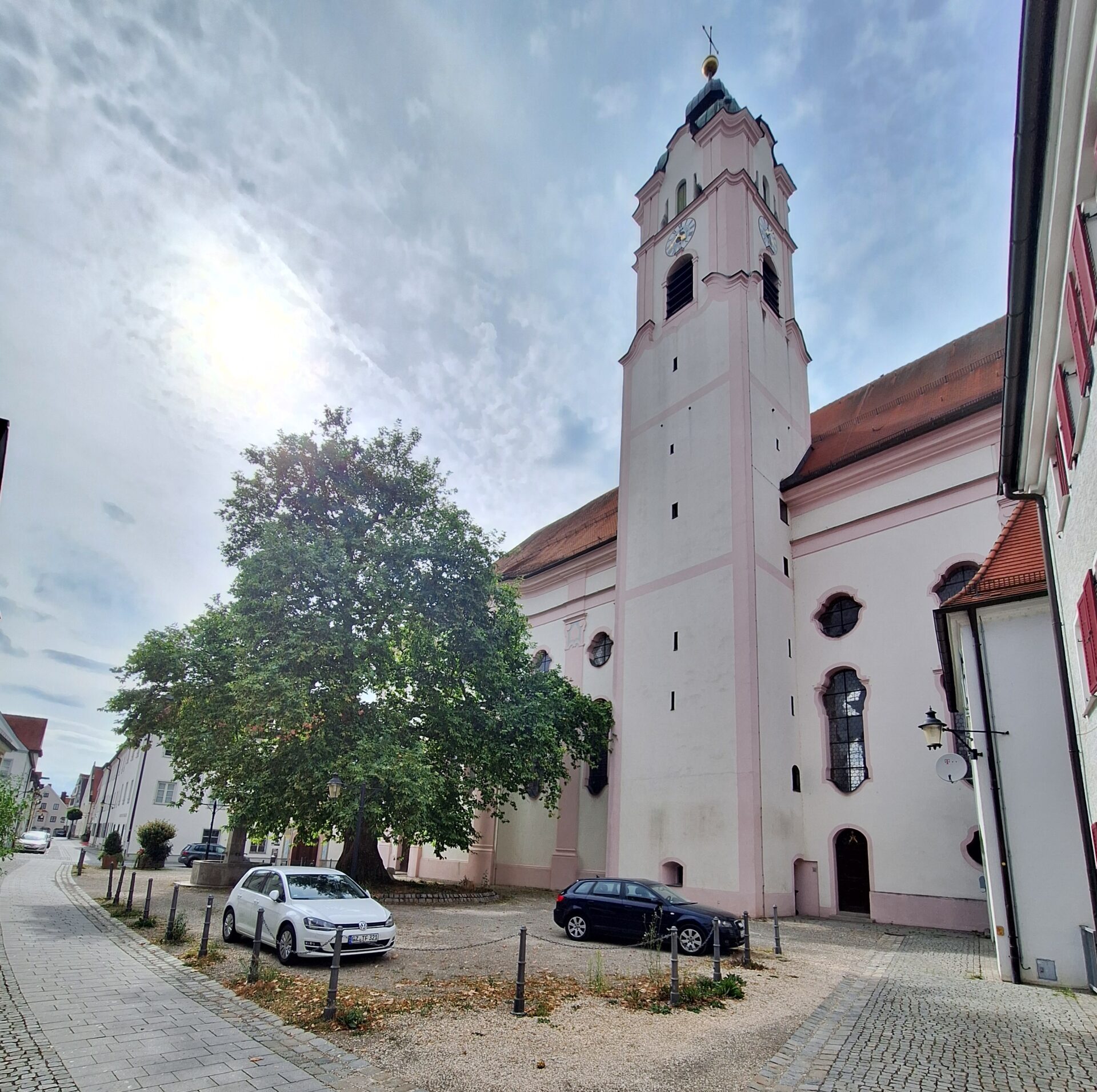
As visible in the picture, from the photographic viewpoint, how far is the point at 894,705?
63.5 ft

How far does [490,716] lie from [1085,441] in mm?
16154

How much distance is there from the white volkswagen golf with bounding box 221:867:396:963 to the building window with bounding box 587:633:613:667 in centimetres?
1711

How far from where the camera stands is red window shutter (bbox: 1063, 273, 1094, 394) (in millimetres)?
6996

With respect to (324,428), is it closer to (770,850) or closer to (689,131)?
(770,850)

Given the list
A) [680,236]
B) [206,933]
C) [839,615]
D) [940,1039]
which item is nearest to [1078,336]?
[940,1039]

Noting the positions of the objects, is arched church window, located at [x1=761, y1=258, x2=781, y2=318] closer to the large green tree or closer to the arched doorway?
the large green tree

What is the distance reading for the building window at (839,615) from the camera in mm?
21375

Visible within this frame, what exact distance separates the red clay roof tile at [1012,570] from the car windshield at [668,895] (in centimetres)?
697

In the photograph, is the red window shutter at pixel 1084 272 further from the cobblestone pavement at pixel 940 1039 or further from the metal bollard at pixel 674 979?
the metal bollard at pixel 674 979

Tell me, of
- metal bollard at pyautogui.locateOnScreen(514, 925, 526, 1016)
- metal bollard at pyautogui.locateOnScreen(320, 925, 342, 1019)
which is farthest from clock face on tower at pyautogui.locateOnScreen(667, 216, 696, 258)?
metal bollard at pyautogui.locateOnScreen(320, 925, 342, 1019)

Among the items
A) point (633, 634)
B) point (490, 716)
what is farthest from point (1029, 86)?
point (633, 634)

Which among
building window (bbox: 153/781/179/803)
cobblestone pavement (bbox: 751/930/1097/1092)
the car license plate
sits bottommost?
cobblestone pavement (bbox: 751/930/1097/1092)

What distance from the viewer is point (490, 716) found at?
20.7 m

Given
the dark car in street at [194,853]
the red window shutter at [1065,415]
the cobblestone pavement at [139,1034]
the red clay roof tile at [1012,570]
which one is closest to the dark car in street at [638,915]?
the red clay roof tile at [1012,570]
